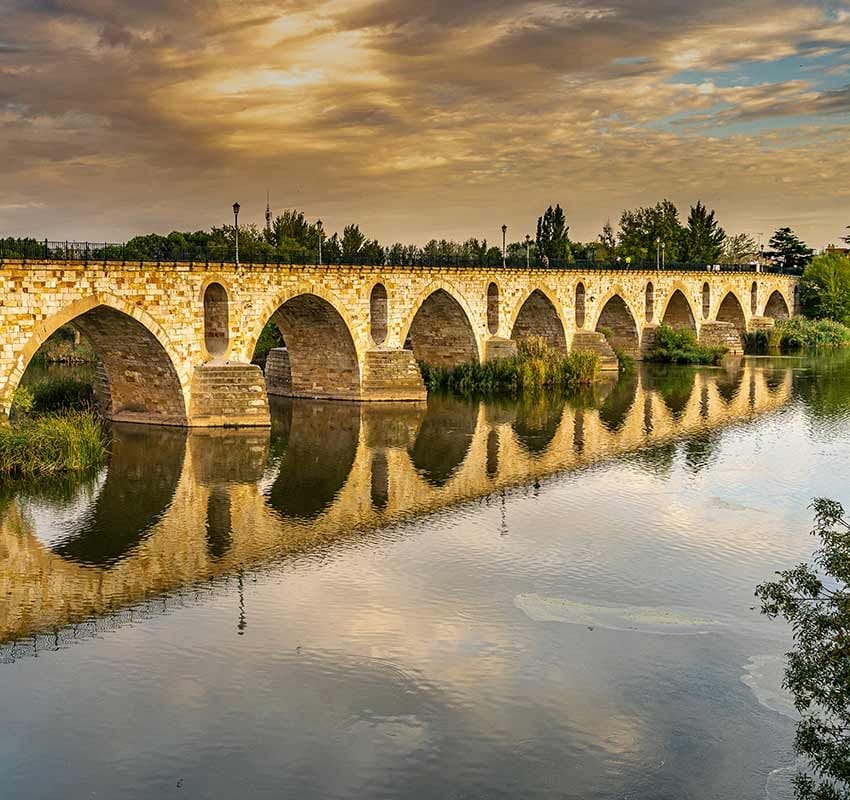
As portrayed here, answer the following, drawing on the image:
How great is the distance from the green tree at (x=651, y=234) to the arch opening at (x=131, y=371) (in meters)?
58.5

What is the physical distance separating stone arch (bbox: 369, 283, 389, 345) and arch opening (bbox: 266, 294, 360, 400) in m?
1.42

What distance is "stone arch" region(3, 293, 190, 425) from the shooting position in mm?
26453

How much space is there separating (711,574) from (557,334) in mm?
31968

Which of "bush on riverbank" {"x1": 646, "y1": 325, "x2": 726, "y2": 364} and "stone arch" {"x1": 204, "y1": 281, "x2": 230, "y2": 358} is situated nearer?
"stone arch" {"x1": 204, "y1": 281, "x2": 230, "y2": 358}

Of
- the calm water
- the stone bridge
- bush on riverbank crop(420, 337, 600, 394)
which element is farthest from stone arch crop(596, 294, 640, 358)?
the calm water

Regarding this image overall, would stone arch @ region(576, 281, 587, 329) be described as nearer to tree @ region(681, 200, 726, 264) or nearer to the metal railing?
the metal railing

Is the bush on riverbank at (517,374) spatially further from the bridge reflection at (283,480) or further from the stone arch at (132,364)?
the stone arch at (132,364)

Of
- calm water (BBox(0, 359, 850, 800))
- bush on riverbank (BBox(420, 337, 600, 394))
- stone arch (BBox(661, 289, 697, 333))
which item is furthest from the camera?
stone arch (BBox(661, 289, 697, 333))

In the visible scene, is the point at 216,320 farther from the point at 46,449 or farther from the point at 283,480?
the point at 46,449

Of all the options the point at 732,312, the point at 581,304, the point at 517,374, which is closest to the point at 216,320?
the point at 517,374

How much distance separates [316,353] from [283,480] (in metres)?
12.7

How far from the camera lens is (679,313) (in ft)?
204

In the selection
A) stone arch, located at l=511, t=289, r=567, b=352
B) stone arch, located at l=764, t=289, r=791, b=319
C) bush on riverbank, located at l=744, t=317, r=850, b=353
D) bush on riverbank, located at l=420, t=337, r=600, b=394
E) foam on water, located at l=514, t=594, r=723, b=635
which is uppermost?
stone arch, located at l=764, t=289, r=791, b=319

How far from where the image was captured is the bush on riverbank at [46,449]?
22062 mm
